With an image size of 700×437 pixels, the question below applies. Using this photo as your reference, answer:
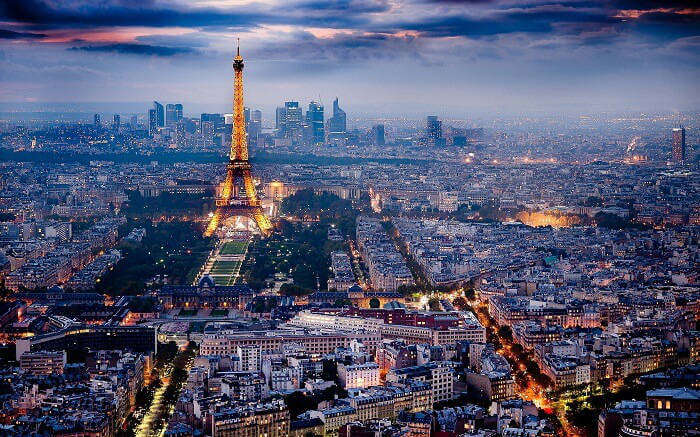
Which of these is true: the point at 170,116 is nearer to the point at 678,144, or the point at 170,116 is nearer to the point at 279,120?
the point at 279,120

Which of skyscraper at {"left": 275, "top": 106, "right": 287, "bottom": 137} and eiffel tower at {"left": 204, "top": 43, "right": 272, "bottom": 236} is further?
skyscraper at {"left": 275, "top": 106, "right": 287, "bottom": 137}

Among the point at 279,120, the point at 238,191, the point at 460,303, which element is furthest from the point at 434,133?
the point at 460,303

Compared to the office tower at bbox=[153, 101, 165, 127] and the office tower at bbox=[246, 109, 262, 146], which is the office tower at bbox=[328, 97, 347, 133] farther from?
the office tower at bbox=[153, 101, 165, 127]

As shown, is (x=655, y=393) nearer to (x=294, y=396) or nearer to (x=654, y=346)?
(x=654, y=346)

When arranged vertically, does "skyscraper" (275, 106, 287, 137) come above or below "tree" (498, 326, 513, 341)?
above

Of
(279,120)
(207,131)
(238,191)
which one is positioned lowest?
(238,191)

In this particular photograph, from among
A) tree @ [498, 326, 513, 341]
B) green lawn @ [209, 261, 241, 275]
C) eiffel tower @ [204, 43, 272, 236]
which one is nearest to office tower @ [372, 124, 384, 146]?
eiffel tower @ [204, 43, 272, 236]
